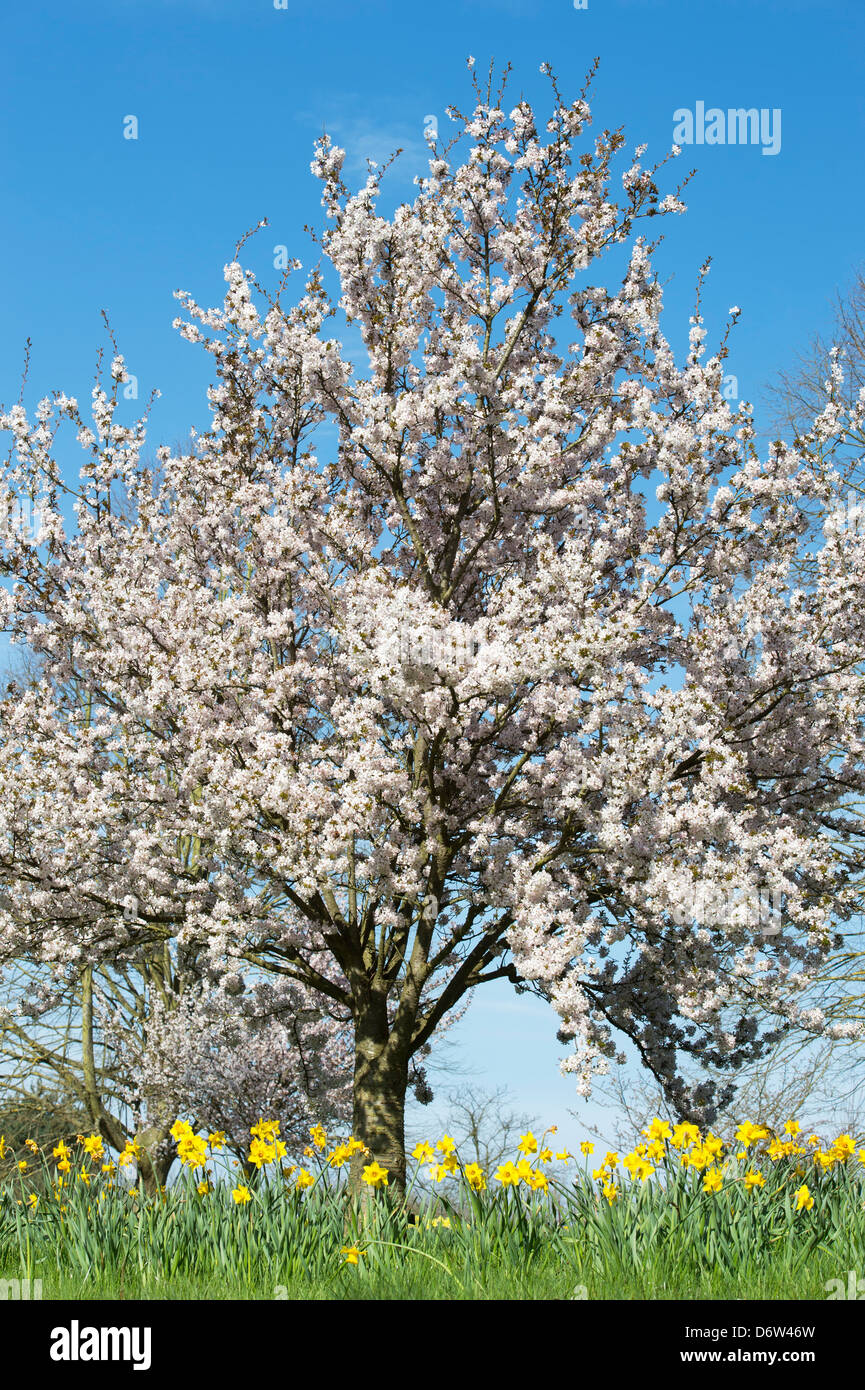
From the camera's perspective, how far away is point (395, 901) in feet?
38.5

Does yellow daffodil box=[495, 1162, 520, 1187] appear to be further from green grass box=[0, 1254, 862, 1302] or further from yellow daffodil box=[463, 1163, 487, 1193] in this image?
green grass box=[0, 1254, 862, 1302]

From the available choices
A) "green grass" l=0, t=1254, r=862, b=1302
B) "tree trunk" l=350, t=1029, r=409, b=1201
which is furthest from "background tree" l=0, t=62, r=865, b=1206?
"green grass" l=0, t=1254, r=862, b=1302

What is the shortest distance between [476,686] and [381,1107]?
185 inches

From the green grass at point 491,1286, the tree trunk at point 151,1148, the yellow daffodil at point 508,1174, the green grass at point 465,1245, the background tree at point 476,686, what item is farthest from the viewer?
the tree trunk at point 151,1148

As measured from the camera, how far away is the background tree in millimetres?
9164

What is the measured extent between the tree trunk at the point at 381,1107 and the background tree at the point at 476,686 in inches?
1.4

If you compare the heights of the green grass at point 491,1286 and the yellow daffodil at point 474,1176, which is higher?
the yellow daffodil at point 474,1176

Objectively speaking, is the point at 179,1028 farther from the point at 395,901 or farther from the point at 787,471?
the point at 787,471

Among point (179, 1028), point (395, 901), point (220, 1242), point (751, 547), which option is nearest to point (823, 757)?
point (751, 547)

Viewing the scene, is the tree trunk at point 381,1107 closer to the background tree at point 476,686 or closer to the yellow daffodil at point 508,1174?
the background tree at point 476,686

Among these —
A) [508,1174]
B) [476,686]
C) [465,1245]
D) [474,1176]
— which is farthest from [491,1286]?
[476,686]

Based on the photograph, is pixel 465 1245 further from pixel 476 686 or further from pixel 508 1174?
pixel 476 686

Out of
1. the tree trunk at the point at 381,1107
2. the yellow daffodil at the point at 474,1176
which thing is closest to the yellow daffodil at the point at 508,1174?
the yellow daffodil at the point at 474,1176

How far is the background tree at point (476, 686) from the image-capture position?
9.16 m
